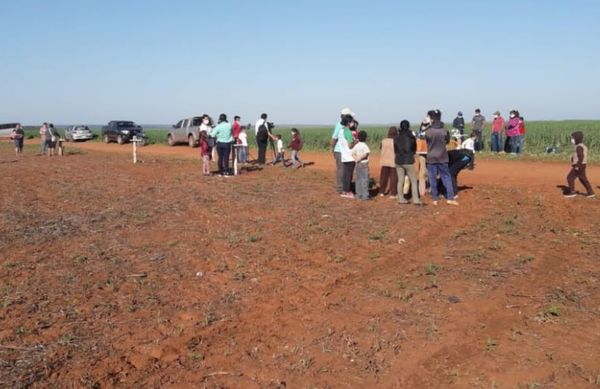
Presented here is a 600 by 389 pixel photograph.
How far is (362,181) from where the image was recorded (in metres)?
12.0

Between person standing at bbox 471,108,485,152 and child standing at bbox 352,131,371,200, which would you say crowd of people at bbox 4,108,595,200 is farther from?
person standing at bbox 471,108,485,152

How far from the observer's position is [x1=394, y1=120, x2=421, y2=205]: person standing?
10.9m

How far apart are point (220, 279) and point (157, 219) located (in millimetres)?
3720

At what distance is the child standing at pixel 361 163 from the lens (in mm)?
11648

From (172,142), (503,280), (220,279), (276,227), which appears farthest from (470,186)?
(172,142)

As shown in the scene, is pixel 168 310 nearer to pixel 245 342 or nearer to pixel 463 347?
pixel 245 342

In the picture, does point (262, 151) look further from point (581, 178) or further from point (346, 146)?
point (581, 178)

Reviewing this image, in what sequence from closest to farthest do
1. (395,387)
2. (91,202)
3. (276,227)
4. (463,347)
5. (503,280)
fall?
(395,387), (463,347), (503,280), (276,227), (91,202)

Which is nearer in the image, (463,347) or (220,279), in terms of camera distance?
(463,347)

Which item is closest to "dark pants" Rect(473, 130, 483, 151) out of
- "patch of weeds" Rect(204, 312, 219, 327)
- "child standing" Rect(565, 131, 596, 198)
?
"child standing" Rect(565, 131, 596, 198)

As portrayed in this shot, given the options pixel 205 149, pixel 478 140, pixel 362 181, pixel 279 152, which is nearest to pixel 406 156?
pixel 362 181

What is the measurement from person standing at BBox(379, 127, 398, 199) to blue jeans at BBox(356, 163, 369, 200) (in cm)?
44

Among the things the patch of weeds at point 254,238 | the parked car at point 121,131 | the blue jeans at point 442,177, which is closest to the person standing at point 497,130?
the blue jeans at point 442,177

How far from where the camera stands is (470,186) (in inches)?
542
